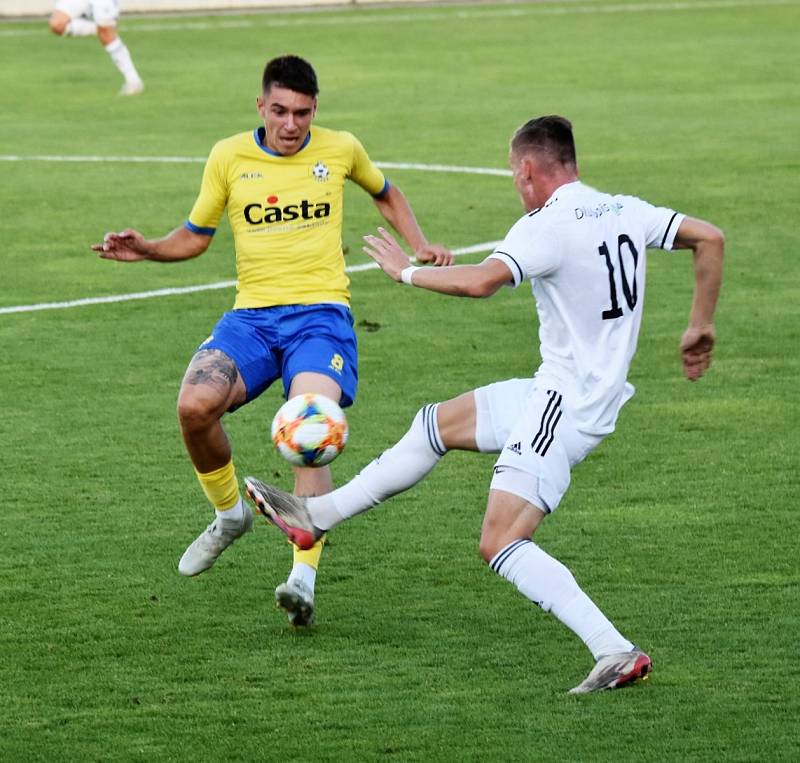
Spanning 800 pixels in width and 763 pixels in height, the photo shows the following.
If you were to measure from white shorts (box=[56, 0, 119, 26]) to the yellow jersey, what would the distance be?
1758 centimetres

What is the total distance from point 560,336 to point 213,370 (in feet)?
5.21

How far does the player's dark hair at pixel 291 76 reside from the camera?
7695 mm

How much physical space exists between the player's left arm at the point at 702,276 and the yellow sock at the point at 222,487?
198 cm

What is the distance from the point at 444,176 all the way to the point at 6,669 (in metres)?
11.9

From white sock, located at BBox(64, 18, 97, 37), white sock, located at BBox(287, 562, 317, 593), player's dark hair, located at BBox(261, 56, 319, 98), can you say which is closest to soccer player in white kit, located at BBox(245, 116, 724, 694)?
white sock, located at BBox(287, 562, 317, 593)

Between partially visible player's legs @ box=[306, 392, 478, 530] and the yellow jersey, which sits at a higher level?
the yellow jersey

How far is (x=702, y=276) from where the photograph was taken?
6.90m

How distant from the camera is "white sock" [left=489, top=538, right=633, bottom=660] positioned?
6.41 m

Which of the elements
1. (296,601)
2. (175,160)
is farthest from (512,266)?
(175,160)

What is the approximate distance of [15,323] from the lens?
12531 mm

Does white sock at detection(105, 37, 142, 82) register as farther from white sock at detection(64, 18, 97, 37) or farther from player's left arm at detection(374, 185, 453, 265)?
player's left arm at detection(374, 185, 453, 265)

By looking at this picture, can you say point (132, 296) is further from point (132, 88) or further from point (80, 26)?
point (80, 26)

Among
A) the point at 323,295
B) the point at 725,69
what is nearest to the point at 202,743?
the point at 323,295

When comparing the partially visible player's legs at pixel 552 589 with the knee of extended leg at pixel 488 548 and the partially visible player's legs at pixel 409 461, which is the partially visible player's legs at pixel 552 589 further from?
the partially visible player's legs at pixel 409 461
